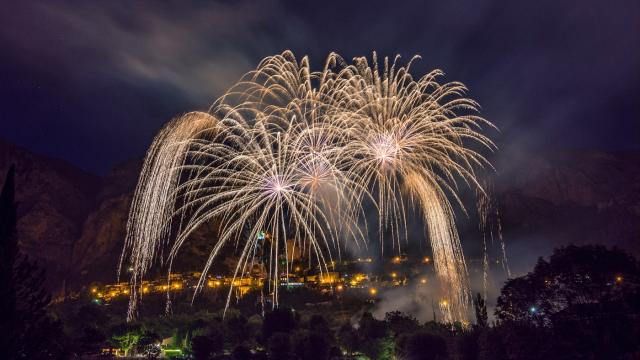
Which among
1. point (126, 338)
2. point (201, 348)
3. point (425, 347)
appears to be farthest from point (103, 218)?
point (425, 347)

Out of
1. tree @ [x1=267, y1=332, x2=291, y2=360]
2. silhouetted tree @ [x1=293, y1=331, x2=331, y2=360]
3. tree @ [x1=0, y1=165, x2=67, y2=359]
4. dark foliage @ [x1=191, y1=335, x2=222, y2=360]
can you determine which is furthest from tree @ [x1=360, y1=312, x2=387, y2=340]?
tree @ [x1=0, y1=165, x2=67, y2=359]

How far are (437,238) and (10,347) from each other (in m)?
34.5

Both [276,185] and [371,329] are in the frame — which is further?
[371,329]

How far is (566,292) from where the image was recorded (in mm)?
37531

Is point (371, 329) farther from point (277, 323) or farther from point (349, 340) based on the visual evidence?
point (277, 323)

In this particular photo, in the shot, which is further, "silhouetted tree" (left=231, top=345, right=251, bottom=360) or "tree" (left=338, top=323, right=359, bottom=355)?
"tree" (left=338, top=323, right=359, bottom=355)

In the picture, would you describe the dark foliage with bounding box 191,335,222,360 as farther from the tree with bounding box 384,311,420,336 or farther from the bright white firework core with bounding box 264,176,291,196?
the tree with bounding box 384,311,420,336

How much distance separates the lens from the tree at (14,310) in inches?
1133

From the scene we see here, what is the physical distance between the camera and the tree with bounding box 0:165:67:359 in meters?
28.8

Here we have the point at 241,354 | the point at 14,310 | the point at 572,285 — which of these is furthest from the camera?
the point at 241,354

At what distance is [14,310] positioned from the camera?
98.0 ft

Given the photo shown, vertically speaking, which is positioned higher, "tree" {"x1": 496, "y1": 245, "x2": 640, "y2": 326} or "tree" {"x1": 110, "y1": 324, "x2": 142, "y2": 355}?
"tree" {"x1": 496, "y1": 245, "x2": 640, "y2": 326}

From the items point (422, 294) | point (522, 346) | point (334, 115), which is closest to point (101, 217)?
point (422, 294)

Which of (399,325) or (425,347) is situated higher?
(399,325)
